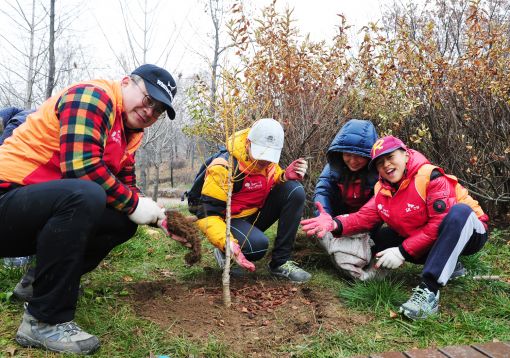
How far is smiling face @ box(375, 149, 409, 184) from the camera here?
2721 millimetres

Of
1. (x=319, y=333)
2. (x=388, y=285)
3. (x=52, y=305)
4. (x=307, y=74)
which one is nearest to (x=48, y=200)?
(x=52, y=305)

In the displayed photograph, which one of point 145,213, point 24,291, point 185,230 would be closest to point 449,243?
point 185,230

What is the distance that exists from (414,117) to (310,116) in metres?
1.16

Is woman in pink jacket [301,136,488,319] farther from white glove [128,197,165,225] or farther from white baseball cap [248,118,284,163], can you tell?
white glove [128,197,165,225]

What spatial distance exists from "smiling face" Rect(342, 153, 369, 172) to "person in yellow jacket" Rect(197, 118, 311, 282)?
1.12 feet

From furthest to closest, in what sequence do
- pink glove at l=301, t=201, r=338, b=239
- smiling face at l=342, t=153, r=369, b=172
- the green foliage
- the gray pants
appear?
1. smiling face at l=342, t=153, r=369, b=172
2. the gray pants
3. pink glove at l=301, t=201, r=338, b=239
4. the green foliage

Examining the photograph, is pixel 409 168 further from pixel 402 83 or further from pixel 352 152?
pixel 402 83

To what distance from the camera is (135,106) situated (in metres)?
2.18

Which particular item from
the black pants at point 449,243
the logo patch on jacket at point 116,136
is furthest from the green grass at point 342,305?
the logo patch on jacket at point 116,136

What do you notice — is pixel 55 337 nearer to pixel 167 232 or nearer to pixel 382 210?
pixel 167 232

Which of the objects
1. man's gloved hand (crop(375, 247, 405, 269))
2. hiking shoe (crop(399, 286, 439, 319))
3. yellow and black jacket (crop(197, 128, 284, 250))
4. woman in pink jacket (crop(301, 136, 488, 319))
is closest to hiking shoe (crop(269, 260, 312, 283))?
woman in pink jacket (crop(301, 136, 488, 319))

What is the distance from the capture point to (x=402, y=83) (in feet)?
14.9

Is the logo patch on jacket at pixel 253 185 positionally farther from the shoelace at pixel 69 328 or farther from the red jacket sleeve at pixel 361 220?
the shoelace at pixel 69 328

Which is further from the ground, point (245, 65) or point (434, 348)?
point (245, 65)
